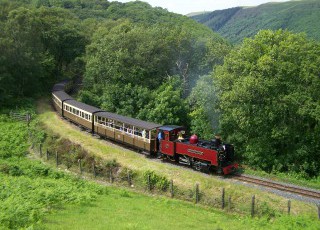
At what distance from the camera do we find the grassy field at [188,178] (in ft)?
66.9

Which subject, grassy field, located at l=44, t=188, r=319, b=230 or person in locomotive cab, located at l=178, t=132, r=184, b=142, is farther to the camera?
person in locomotive cab, located at l=178, t=132, r=184, b=142

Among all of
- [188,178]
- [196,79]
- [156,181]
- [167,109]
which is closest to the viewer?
[188,178]

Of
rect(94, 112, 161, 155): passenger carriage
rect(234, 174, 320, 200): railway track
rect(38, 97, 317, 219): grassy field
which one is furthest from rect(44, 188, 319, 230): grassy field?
rect(94, 112, 161, 155): passenger carriage

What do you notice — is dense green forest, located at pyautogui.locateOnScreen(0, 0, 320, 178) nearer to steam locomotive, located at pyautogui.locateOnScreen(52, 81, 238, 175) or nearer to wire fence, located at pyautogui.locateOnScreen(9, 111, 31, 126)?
steam locomotive, located at pyautogui.locateOnScreen(52, 81, 238, 175)

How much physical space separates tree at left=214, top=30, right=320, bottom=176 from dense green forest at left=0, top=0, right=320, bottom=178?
0.25ft

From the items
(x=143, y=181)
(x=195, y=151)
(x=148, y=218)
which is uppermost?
(x=195, y=151)

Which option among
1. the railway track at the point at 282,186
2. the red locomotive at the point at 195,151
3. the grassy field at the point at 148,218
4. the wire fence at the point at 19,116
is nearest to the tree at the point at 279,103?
the railway track at the point at 282,186

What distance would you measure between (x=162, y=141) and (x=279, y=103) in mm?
9362

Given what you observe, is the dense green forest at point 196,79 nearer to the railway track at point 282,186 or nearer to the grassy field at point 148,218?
the railway track at point 282,186

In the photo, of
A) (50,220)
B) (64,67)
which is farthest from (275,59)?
(64,67)

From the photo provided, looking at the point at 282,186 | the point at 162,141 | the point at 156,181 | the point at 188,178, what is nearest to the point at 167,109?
the point at 162,141

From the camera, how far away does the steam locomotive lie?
81.0 ft

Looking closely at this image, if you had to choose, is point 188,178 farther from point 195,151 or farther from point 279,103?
point 279,103

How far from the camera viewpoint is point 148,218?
667 inches
